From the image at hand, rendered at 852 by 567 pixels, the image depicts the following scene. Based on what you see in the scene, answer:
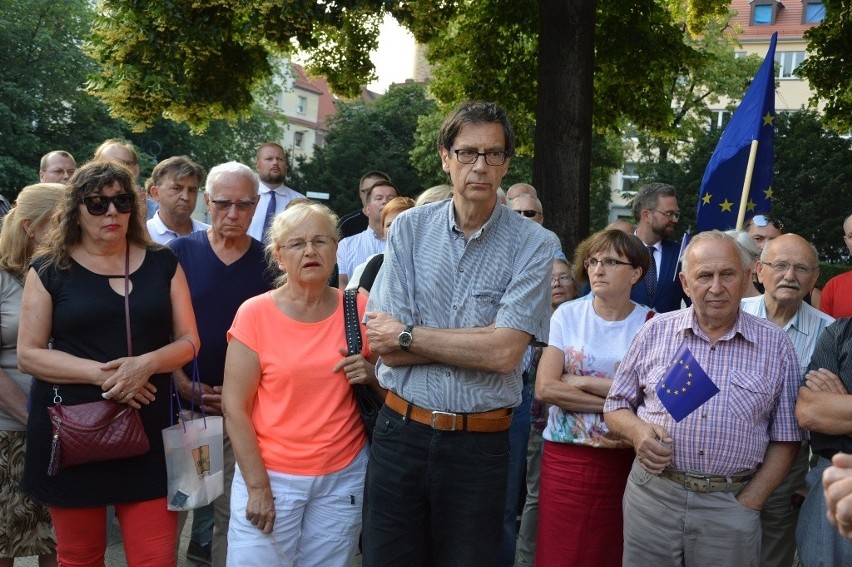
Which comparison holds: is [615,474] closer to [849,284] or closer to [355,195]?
[849,284]

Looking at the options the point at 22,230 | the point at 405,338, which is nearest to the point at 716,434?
the point at 405,338

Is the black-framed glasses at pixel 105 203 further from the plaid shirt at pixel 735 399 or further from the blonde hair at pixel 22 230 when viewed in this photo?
the plaid shirt at pixel 735 399

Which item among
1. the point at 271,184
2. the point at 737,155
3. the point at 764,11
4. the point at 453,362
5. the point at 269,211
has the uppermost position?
the point at 764,11

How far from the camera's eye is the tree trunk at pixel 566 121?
10938 millimetres

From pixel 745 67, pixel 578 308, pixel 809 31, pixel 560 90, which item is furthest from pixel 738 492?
pixel 745 67

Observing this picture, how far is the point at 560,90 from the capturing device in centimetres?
1097

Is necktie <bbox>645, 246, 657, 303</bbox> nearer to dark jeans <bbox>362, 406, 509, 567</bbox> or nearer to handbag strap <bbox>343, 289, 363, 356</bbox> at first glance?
handbag strap <bbox>343, 289, 363, 356</bbox>

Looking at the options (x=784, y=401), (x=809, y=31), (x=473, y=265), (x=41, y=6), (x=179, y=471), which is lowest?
(x=179, y=471)

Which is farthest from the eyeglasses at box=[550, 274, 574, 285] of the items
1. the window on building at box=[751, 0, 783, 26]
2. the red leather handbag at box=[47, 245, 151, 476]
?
the window on building at box=[751, 0, 783, 26]

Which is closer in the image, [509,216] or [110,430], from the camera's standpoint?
[509,216]

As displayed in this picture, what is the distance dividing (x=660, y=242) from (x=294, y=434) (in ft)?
16.0

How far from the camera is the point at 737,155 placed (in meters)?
7.50

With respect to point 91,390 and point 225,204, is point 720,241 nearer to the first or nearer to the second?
point 225,204

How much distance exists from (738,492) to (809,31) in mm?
12316
